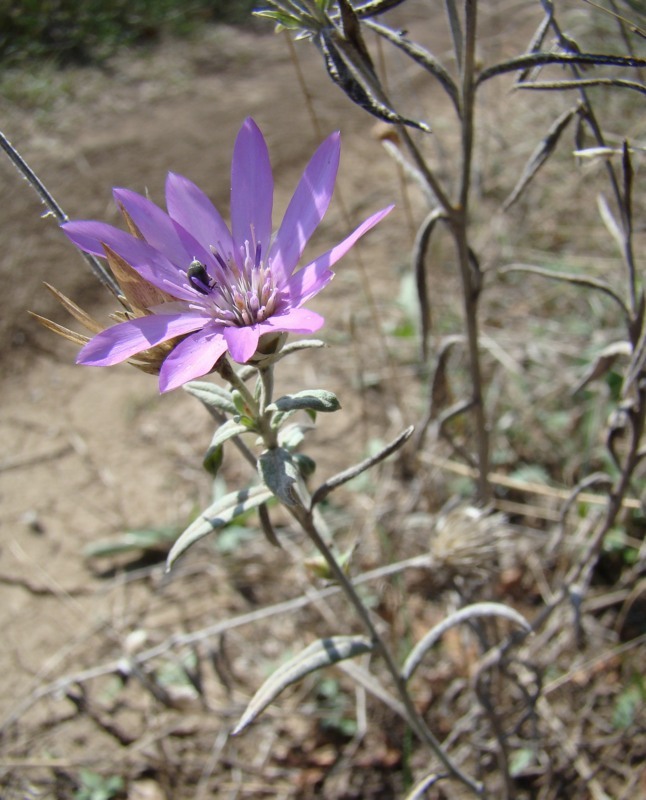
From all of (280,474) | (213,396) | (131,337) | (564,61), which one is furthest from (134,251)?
(564,61)

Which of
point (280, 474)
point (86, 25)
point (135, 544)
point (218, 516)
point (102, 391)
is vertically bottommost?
point (135, 544)

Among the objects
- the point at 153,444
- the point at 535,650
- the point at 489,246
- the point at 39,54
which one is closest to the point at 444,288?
the point at 489,246

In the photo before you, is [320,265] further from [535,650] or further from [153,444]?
[153,444]

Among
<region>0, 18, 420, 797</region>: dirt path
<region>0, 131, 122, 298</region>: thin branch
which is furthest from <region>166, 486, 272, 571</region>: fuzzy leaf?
<region>0, 18, 420, 797</region>: dirt path

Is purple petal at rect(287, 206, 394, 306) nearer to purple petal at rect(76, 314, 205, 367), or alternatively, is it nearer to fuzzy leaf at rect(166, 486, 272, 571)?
purple petal at rect(76, 314, 205, 367)

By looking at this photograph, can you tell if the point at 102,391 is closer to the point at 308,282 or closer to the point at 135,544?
the point at 135,544
